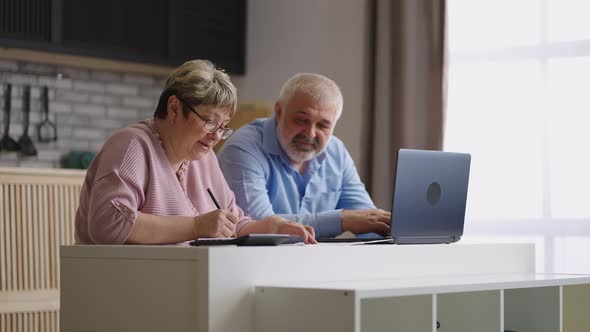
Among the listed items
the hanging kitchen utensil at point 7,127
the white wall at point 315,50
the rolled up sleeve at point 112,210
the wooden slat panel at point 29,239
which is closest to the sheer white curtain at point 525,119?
the white wall at point 315,50

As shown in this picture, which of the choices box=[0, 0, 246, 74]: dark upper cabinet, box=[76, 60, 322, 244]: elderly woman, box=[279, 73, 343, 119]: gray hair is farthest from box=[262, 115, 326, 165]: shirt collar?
box=[0, 0, 246, 74]: dark upper cabinet

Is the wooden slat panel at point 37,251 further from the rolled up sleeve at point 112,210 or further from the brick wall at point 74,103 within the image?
the rolled up sleeve at point 112,210

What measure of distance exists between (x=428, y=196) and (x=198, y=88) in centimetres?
71

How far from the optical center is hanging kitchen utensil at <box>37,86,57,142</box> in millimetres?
4969

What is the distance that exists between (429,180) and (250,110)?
249cm

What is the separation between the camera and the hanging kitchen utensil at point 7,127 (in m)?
4.80

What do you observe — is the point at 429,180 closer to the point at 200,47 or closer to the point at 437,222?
the point at 437,222

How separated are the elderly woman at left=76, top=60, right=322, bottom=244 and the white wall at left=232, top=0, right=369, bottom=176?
247 cm

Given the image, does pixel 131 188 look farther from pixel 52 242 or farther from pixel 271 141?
pixel 52 242

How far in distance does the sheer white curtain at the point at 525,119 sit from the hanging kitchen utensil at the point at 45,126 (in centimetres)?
210

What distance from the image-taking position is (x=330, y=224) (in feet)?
9.98

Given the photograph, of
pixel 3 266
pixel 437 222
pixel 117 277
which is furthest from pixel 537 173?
pixel 117 277

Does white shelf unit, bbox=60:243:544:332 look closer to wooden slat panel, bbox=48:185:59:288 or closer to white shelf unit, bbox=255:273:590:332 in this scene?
white shelf unit, bbox=255:273:590:332

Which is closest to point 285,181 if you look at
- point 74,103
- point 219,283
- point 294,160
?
point 294,160
